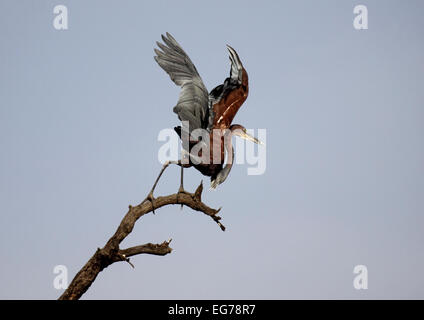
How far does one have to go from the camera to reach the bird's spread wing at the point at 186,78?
362 inches

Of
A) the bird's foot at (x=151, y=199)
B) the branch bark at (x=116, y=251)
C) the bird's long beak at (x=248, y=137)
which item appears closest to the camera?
the branch bark at (x=116, y=251)

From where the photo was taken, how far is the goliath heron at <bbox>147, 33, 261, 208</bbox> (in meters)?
9.16

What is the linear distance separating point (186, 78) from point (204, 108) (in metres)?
0.52

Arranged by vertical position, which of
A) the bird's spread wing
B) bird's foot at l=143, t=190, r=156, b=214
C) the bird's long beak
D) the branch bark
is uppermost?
the bird's spread wing

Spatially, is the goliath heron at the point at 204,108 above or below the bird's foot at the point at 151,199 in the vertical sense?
above

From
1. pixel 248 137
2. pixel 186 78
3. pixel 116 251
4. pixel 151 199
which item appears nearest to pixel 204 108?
pixel 186 78

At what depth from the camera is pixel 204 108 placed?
9.36 metres

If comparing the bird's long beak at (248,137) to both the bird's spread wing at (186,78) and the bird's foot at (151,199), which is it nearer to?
the bird's spread wing at (186,78)

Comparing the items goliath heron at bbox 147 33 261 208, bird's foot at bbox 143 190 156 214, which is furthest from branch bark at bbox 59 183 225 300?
goliath heron at bbox 147 33 261 208

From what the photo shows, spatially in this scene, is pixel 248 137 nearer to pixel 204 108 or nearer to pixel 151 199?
pixel 204 108

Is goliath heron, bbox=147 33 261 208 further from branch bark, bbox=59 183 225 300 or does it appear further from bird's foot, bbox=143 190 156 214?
branch bark, bbox=59 183 225 300

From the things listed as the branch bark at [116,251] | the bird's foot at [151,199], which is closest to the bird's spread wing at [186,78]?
the bird's foot at [151,199]

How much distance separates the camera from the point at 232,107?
9.72m
